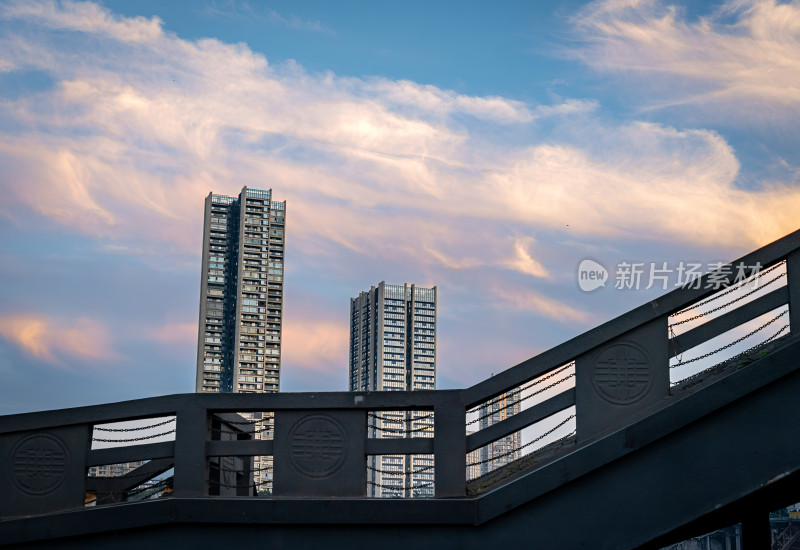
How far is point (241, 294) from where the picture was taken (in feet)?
240

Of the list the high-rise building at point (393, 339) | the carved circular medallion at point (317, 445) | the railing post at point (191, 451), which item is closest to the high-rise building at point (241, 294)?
the high-rise building at point (393, 339)

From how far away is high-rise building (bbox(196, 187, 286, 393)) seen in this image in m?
71.1

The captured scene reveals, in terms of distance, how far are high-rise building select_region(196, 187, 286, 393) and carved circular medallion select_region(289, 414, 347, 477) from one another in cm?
6090

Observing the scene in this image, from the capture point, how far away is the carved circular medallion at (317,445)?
25.8ft

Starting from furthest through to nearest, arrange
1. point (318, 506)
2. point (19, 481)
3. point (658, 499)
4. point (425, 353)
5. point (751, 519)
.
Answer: point (425, 353) → point (751, 519) → point (19, 481) → point (318, 506) → point (658, 499)

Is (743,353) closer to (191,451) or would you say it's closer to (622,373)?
(622,373)

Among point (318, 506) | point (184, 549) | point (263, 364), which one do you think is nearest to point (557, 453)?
point (318, 506)

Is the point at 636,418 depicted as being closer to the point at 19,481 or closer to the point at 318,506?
the point at 318,506

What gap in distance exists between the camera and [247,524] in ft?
25.1

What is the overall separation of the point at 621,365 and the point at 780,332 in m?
1.47

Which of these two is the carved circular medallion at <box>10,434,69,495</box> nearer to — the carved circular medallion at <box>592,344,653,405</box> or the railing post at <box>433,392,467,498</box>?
the railing post at <box>433,392,467,498</box>

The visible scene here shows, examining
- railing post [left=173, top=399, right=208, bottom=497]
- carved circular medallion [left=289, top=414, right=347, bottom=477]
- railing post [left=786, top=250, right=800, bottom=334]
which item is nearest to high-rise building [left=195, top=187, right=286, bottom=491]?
railing post [left=173, top=399, right=208, bottom=497]

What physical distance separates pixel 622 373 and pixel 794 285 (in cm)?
169

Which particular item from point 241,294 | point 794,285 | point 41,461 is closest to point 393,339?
point 241,294
